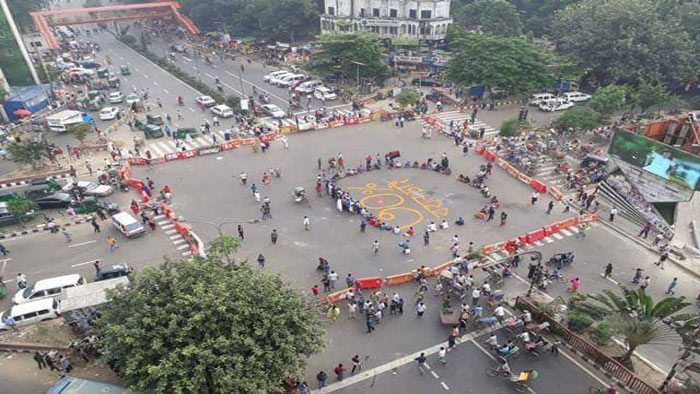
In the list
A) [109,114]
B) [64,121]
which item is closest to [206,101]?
[109,114]

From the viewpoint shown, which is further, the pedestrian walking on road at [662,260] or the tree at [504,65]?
the tree at [504,65]

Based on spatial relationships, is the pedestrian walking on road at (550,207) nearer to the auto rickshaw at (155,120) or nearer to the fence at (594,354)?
the fence at (594,354)

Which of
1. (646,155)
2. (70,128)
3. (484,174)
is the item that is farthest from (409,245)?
(70,128)

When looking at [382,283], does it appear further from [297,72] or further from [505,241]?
[297,72]

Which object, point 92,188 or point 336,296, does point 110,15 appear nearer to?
point 92,188

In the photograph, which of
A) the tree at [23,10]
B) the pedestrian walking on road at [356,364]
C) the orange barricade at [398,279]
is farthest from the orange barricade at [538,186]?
the tree at [23,10]

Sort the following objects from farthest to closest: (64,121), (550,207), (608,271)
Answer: (64,121), (550,207), (608,271)
